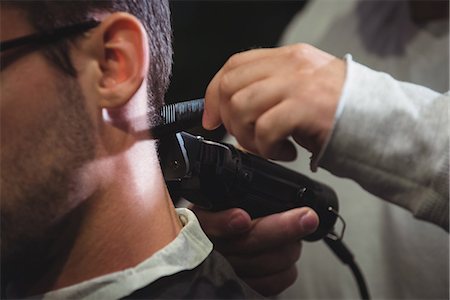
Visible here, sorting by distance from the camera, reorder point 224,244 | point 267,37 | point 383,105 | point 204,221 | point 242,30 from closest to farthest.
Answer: point 383,105 → point 204,221 → point 224,244 → point 242,30 → point 267,37

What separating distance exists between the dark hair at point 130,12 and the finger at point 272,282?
418 mm

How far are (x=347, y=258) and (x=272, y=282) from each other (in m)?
0.16

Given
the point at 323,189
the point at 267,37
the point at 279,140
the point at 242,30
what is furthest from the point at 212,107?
the point at 267,37

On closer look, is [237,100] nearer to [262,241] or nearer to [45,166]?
[45,166]

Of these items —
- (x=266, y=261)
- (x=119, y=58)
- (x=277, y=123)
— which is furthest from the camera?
(x=266, y=261)

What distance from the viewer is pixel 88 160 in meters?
0.89

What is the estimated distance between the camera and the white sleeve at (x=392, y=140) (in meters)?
0.78

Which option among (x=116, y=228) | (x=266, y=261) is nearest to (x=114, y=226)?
(x=116, y=228)

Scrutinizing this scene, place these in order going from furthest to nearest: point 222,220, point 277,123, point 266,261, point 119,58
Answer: point 266,261 < point 222,220 < point 119,58 < point 277,123

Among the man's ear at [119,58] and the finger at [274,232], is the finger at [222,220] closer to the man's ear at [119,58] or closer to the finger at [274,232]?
the finger at [274,232]

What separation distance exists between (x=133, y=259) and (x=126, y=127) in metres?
0.17

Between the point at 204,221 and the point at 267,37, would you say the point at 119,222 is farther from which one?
the point at 267,37

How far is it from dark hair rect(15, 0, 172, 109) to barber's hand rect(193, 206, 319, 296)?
0.72 feet

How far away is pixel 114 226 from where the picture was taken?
94cm
